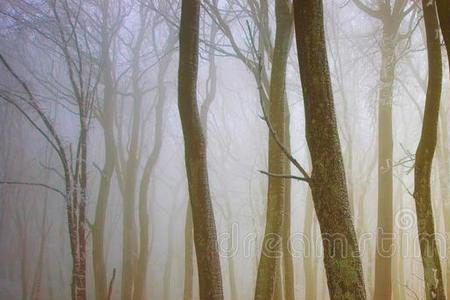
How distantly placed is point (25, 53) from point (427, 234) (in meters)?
18.5

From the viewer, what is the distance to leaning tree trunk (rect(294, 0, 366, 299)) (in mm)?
2900

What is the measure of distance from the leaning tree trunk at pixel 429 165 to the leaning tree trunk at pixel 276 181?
66.5 inches

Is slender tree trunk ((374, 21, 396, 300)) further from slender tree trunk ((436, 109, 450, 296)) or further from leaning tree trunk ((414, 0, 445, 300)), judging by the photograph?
slender tree trunk ((436, 109, 450, 296))

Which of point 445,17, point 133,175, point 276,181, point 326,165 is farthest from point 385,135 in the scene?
point 133,175

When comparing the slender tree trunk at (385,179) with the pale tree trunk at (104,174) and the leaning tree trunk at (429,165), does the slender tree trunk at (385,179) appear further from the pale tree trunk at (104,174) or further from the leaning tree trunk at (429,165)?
the pale tree trunk at (104,174)

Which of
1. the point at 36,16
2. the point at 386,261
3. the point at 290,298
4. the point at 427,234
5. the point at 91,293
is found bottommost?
the point at 91,293

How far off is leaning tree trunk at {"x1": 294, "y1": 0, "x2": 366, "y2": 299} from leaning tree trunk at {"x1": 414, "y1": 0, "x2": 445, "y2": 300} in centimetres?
212

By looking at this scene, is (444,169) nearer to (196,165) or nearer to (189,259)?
(189,259)

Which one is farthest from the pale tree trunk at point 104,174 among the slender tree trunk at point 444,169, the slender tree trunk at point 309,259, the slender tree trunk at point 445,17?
the slender tree trunk at point 444,169

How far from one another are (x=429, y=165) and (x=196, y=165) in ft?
8.68

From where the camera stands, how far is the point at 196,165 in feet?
16.3

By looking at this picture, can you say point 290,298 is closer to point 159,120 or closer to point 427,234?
point 427,234

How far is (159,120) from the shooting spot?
14.8 metres

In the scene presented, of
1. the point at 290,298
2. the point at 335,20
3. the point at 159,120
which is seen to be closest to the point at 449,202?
the point at 335,20
